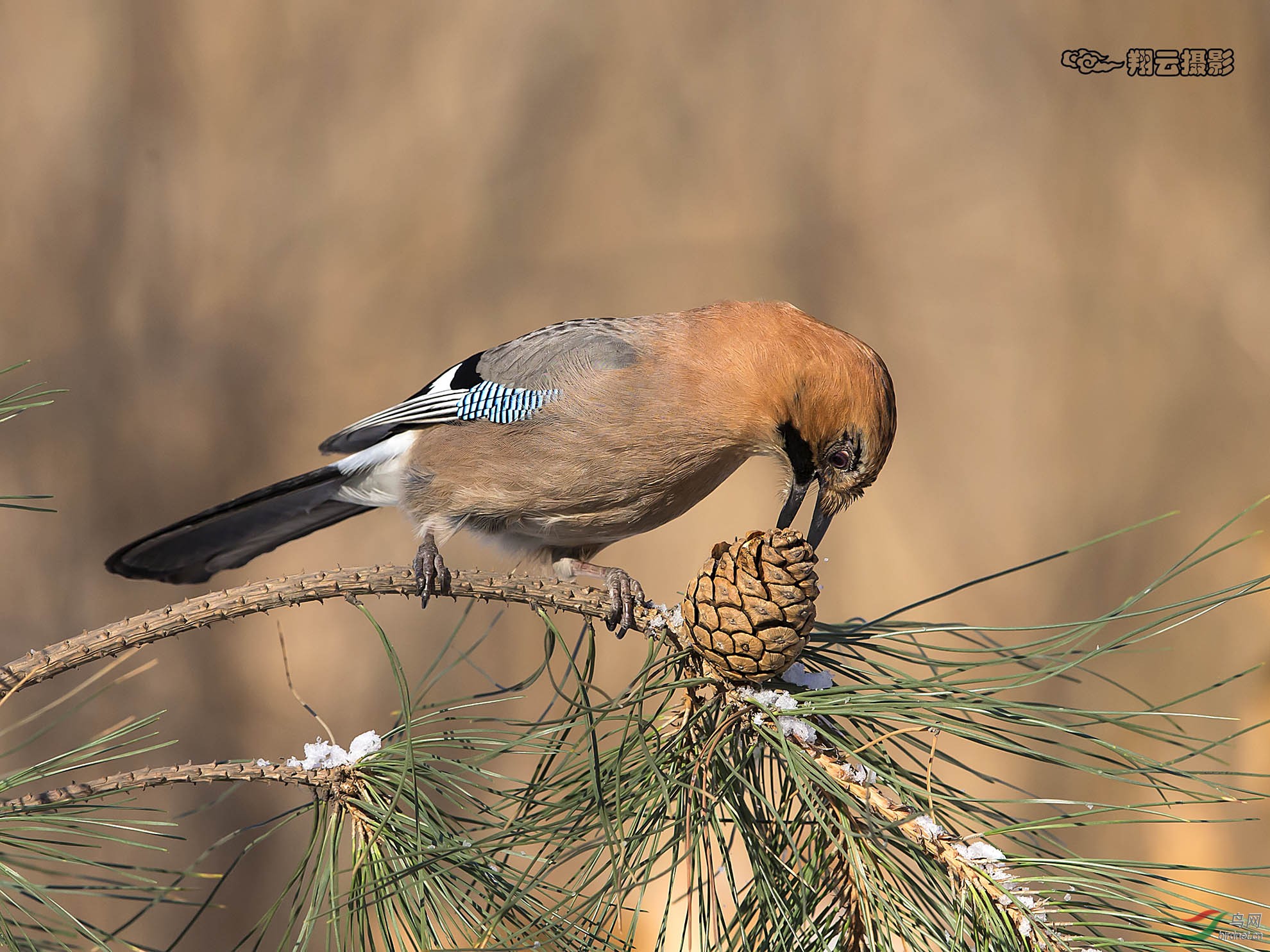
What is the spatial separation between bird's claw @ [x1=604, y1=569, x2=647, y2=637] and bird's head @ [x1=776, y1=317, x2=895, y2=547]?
31 cm

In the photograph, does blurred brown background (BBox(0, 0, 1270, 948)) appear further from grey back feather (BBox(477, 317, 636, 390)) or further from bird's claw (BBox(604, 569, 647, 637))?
bird's claw (BBox(604, 569, 647, 637))

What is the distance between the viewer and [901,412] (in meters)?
3.75

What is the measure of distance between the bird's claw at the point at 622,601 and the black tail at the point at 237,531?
810 mm

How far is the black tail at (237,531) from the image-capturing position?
2027mm

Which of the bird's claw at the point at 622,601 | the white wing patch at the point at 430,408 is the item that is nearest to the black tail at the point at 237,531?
the white wing patch at the point at 430,408

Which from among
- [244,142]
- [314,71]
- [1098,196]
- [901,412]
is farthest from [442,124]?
[1098,196]

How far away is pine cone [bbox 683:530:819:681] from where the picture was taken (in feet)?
3.64

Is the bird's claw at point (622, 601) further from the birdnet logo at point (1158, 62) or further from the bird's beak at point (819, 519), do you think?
the birdnet logo at point (1158, 62)

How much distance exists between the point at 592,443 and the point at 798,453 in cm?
42

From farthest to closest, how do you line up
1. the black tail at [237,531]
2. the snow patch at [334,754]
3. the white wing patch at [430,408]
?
the white wing patch at [430,408] < the black tail at [237,531] < the snow patch at [334,754]

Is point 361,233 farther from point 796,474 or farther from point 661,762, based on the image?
point 661,762

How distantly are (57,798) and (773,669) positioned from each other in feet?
2.71

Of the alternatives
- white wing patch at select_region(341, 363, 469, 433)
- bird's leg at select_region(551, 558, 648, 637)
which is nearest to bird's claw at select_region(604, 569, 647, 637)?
bird's leg at select_region(551, 558, 648, 637)

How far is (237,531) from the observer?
2.20 metres
